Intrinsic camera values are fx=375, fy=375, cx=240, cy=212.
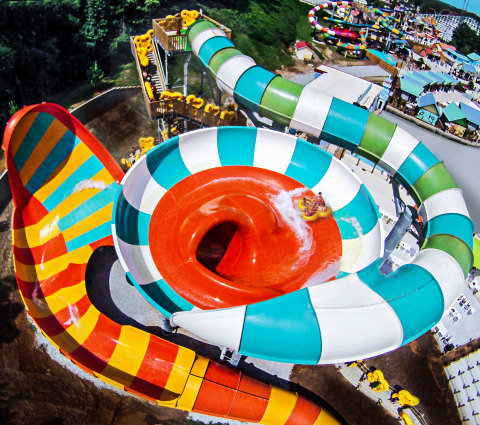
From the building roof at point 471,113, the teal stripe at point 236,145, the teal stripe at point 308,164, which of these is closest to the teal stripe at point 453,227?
the teal stripe at point 308,164

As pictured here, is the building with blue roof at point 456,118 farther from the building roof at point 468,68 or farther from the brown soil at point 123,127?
the brown soil at point 123,127

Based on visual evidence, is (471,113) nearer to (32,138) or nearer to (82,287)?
(82,287)

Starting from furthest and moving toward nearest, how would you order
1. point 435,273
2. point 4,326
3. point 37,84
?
point 37,84 < point 4,326 < point 435,273

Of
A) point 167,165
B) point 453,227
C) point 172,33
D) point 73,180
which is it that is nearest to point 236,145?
point 167,165

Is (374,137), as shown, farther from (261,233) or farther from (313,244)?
(261,233)

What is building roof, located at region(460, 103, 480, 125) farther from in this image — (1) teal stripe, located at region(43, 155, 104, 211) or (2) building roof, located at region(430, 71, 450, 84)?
(1) teal stripe, located at region(43, 155, 104, 211)

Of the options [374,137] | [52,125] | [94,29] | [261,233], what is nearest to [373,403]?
[261,233]
